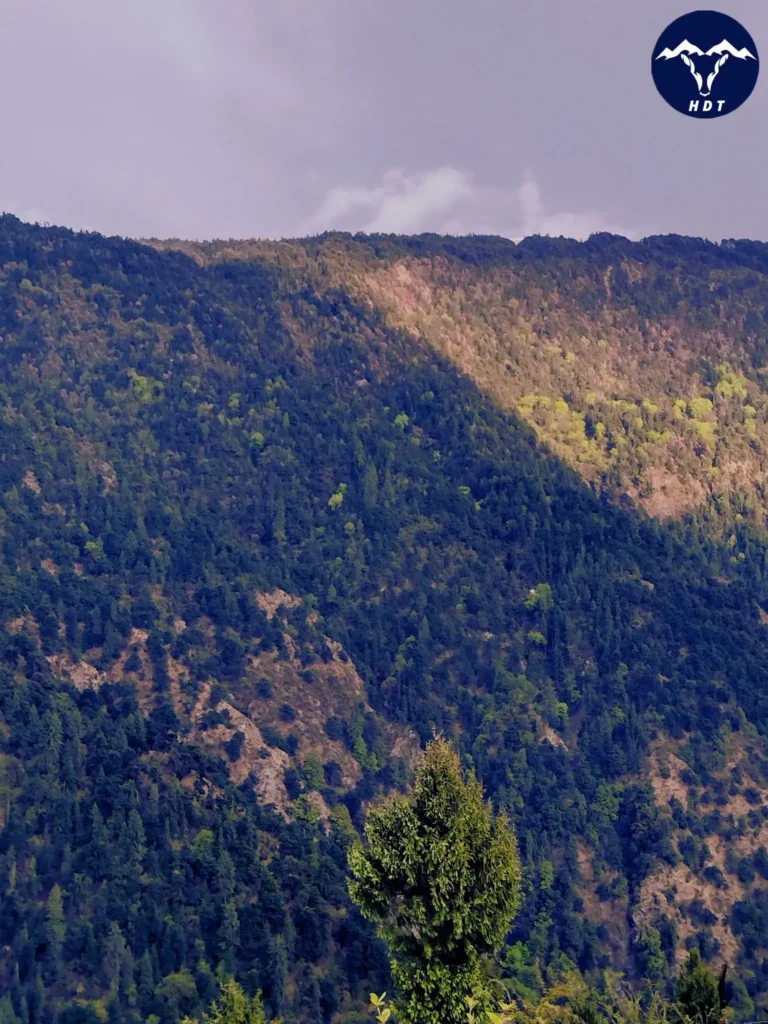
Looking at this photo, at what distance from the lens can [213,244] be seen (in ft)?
524

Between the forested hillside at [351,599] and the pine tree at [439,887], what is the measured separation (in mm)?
31232

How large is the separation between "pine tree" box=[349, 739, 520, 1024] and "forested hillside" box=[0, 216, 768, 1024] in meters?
31.2

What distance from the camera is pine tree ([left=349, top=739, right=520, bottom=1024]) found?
42.4 metres

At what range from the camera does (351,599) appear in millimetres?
123875

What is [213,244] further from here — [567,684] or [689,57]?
[689,57]

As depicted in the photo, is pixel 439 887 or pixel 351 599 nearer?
pixel 439 887

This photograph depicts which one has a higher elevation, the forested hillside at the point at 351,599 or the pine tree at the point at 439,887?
the forested hillside at the point at 351,599

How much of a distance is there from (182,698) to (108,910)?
2938 cm

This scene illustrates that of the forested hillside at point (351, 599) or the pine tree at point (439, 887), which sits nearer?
the pine tree at point (439, 887)

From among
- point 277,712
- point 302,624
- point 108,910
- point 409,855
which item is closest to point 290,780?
point 277,712

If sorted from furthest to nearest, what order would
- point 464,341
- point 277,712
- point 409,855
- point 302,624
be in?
1. point 464,341
2. point 302,624
3. point 277,712
4. point 409,855

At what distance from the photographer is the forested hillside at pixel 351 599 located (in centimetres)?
8094

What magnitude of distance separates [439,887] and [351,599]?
81.7 m

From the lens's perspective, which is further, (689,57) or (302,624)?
(302,624)
